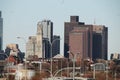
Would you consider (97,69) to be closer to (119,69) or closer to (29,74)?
(119,69)

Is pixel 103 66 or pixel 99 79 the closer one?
pixel 99 79

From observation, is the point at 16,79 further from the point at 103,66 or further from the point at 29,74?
the point at 103,66

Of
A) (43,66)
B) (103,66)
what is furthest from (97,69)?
(43,66)

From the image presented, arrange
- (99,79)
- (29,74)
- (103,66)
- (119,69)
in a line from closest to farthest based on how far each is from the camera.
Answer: (99,79) → (29,74) → (103,66) → (119,69)

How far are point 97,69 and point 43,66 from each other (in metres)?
19.9

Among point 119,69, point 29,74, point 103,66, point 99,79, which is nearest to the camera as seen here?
point 99,79

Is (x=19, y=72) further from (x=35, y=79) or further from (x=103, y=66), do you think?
(x=103, y=66)

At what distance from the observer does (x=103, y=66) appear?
178000 millimetres

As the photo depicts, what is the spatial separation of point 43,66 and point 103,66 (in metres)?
25.1

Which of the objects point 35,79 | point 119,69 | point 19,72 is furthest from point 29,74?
point 119,69

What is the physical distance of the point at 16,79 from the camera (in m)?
124

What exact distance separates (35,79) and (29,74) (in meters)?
10.8

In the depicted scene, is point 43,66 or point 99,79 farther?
point 43,66

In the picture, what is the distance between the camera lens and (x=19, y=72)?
131250mm
